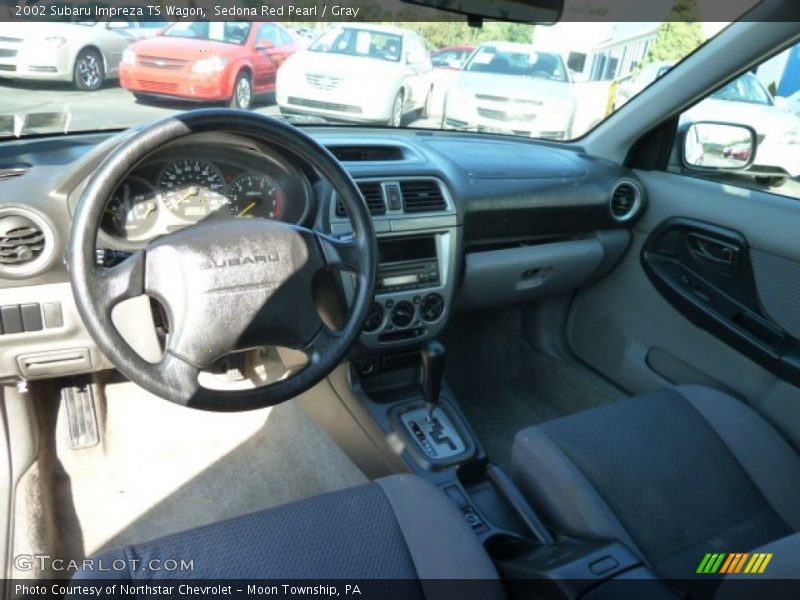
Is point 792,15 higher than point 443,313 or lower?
higher

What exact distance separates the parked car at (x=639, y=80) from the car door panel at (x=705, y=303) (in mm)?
307

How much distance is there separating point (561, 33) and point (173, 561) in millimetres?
2321

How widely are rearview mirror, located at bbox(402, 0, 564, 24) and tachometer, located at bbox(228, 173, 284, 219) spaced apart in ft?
2.13

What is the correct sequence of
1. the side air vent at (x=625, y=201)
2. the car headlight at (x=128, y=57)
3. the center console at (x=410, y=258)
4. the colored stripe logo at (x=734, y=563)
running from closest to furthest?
1. the colored stripe logo at (x=734, y=563)
2. the car headlight at (x=128, y=57)
3. the center console at (x=410, y=258)
4. the side air vent at (x=625, y=201)

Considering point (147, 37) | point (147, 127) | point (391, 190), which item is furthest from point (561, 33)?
point (147, 127)

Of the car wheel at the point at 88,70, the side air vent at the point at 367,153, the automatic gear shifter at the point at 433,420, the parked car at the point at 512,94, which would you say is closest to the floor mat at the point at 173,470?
the automatic gear shifter at the point at 433,420

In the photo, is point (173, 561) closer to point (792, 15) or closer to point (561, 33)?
point (792, 15)

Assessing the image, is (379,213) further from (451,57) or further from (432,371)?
(451,57)

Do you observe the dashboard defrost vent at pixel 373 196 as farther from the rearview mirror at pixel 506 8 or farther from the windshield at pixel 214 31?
the windshield at pixel 214 31

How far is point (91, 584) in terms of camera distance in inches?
51.4

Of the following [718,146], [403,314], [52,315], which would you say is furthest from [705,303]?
[52,315]

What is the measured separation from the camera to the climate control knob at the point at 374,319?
210 centimetres

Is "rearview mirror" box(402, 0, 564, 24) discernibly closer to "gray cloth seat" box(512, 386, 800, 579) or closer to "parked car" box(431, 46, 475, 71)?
"parked car" box(431, 46, 475, 71)

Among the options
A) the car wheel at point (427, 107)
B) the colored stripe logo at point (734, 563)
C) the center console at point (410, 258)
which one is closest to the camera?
the colored stripe logo at point (734, 563)
